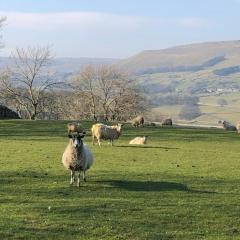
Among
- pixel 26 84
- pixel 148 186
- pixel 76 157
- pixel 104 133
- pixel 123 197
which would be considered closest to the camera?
pixel 123 197

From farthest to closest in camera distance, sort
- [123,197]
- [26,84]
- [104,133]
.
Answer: [26,84], [104,133], [123,197]

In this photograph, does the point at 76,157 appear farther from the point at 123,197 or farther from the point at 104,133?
the point at 104,133

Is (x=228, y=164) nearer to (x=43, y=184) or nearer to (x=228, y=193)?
(x=228, y=193)

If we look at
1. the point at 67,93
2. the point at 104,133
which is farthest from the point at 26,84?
the point at 104,133

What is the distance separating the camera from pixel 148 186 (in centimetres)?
1912

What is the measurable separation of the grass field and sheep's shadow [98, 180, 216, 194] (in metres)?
0.03

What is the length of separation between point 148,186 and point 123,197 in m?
2.32

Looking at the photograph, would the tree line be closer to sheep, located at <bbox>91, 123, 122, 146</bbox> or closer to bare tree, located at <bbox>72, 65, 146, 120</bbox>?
bare tree, located at <bbox>72, 65, 146, 120</bbox>

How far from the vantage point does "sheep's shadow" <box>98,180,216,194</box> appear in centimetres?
1856

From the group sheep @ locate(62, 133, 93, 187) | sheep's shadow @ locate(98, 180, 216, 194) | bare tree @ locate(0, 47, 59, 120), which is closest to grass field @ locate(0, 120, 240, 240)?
sheep's shadow @ locate(98, 180, 216, 194)

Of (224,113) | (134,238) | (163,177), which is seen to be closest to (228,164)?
(163,177)

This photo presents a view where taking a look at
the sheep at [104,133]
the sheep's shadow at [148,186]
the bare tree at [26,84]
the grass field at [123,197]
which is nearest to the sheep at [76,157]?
the grass field at [123,197]

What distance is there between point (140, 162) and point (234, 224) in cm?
1292

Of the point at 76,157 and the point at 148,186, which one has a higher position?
the point at 76,157
